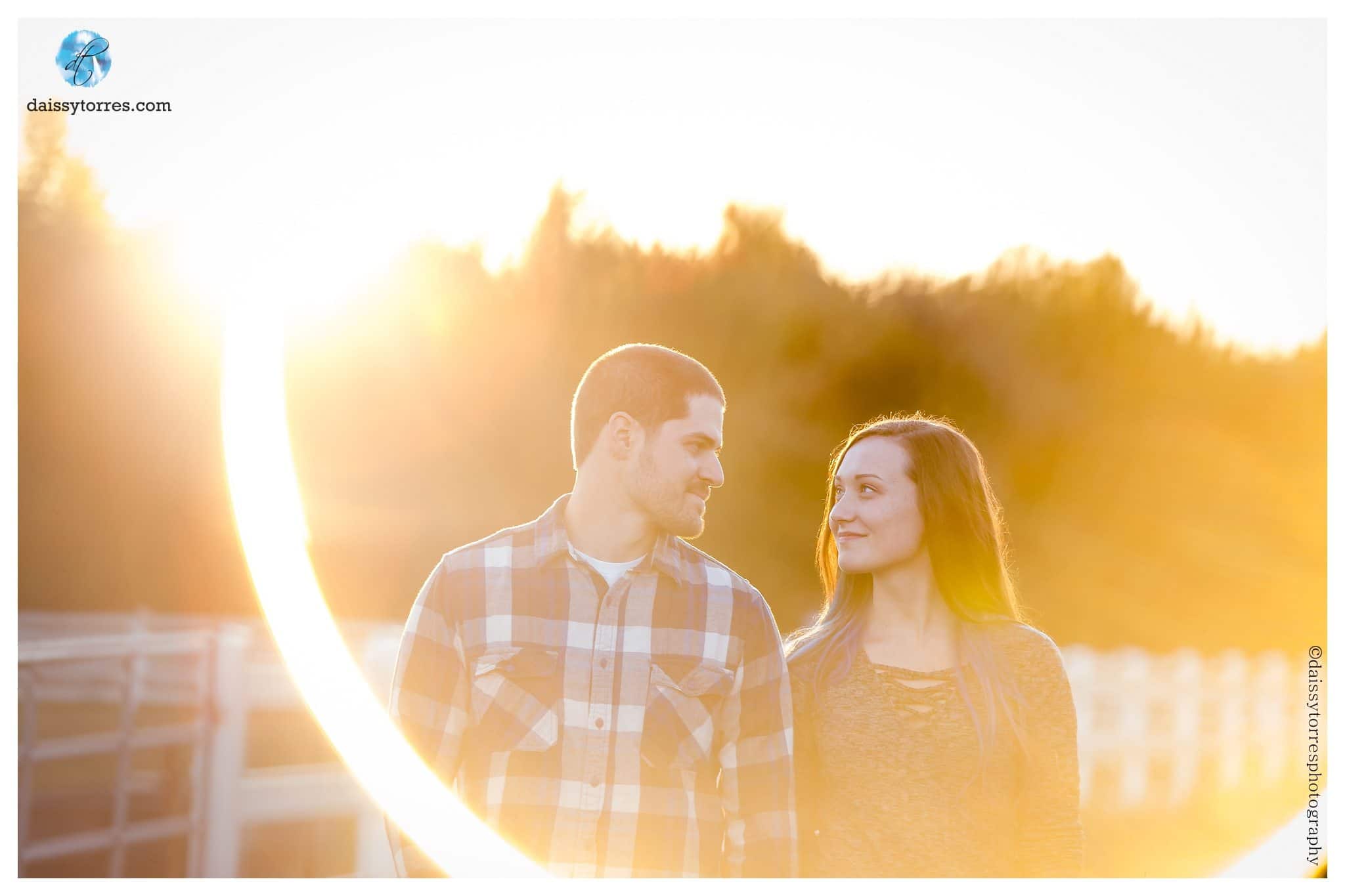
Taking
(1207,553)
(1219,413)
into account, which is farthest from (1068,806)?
(1219,413)

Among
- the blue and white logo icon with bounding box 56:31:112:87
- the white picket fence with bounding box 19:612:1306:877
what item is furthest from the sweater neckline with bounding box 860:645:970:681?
the blue and white logo icon with bounding box 56:31:112:87

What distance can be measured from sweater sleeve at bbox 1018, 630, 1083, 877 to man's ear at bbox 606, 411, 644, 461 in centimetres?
82

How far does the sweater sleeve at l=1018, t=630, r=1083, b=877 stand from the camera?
2104 mm

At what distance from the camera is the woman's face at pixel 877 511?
225 centimetres

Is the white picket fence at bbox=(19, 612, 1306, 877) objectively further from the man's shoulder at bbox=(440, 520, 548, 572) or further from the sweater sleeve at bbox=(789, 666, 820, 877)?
the sweater sleeve at bbox=(789, 666, 820, 877)

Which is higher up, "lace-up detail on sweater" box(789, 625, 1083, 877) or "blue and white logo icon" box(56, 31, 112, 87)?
"blue and white logo icon" box(56, 31, 112, 87)

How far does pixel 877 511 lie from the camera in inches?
88.7

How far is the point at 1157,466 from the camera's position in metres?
14.1

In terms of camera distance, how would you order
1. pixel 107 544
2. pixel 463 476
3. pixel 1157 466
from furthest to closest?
pixel 1157 466 < pixel 107 544 < pixel 463 476

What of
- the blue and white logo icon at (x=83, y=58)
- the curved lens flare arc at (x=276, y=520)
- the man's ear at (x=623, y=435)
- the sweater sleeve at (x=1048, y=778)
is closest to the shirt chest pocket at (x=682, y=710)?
the man's ear at (x=623, y=435)

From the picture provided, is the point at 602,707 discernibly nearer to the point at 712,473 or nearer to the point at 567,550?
the point at 567,550

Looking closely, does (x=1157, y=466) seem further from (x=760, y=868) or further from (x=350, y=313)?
A: (x=760, y=868)

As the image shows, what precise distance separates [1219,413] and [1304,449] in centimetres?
133

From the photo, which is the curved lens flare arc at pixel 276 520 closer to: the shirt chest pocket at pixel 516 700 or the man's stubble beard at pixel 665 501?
the shirt chest pocket at pixel 516 700
